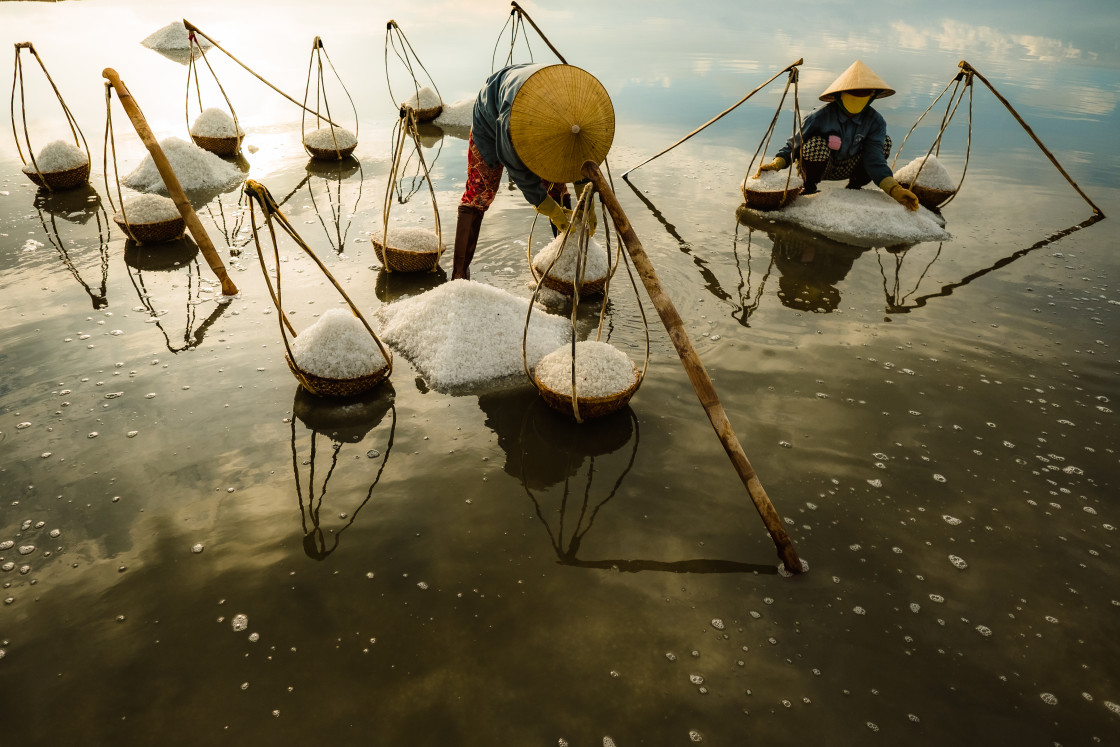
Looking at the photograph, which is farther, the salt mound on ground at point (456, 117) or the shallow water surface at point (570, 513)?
the salt mound on ground at point (456, 117)

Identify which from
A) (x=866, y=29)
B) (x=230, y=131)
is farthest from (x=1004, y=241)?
(x=866, y=29)

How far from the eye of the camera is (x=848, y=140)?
4.05 m

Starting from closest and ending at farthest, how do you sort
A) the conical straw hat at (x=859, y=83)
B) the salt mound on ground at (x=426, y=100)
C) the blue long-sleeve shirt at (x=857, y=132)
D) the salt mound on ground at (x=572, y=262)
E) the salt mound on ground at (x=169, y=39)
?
the salt mound on ground at (x=572, y=262) < the conical straw hat at (x=859, y=83) < the blue long-sleeve shirt at (x=857, y=132) < the salt mound on ground at (x=426, y=100) < the salt mound on ground at (x=169, y=39)

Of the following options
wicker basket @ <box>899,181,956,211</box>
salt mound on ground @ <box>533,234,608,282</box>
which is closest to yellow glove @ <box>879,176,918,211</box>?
wicker basket @ <box>899,181,956,211</box>

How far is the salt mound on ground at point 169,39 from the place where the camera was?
10742 mm

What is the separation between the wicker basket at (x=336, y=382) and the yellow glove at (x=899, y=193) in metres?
3.41

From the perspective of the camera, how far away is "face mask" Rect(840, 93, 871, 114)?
391 cm

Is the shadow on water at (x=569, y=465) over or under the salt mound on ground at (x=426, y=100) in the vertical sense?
under

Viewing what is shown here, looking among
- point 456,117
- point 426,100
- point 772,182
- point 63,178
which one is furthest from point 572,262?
point 426,100

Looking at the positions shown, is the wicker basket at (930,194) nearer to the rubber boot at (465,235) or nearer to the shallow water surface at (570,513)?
the shallow water surface at (570,513)

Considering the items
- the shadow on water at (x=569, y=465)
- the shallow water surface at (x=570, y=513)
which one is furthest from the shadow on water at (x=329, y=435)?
the shadow on water at (x=569, y=465)

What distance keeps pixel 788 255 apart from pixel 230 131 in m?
4.55

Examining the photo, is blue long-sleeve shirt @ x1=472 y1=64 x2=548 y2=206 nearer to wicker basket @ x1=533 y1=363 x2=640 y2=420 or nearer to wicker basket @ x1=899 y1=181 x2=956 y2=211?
wicker basket @ x1=533 y1=363 x2=640 y2=420

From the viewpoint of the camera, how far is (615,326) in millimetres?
2881
